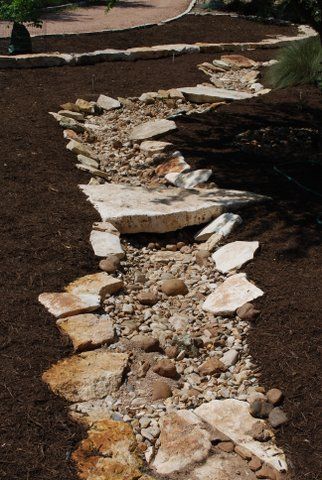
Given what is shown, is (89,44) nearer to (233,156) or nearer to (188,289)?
(233,156)

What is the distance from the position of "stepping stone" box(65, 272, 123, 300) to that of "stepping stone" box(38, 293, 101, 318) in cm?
7

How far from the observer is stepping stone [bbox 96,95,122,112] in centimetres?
836

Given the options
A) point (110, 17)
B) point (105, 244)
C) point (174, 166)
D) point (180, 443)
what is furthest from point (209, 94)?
point (110, 17)

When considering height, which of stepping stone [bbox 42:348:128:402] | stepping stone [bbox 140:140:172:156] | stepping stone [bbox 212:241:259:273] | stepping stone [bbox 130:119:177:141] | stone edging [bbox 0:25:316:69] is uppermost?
stone edging [bbox 0:25:316:69]

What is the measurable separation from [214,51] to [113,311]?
26.9 feet

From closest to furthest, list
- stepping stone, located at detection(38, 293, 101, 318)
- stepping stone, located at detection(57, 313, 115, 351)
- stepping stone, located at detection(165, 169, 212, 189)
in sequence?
stepping stone, located at detection(57, 313, 115, 351) < stepping stone, located at detection(38, 293, 101, 318) < stepping stone, located at detection(165, 169, 212, 189)

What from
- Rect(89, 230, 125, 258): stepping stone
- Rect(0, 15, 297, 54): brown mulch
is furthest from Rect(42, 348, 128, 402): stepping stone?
Rect(0, 15, 297, 54): brown mulch

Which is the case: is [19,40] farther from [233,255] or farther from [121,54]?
[233,255]

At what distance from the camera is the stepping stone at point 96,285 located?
4314 millimetres

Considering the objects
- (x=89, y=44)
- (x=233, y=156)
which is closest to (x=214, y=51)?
(x=89, y=44)

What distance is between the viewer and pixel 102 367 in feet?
12.1

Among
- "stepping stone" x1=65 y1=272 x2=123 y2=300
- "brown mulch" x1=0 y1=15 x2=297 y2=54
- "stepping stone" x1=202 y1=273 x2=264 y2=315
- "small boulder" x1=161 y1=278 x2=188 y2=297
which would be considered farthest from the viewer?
"brown mulch" x1=0 y1=15 x2=297 y2=54

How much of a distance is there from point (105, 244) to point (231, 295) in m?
1.04

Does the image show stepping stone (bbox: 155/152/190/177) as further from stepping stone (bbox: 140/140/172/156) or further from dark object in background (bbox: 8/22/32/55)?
dark object in background (bbox: 8/22/32/55)
